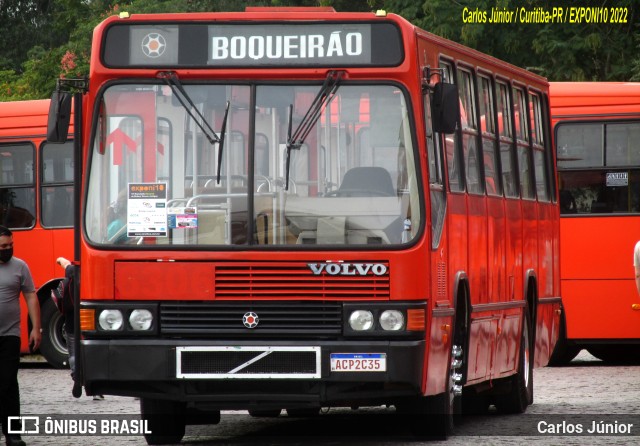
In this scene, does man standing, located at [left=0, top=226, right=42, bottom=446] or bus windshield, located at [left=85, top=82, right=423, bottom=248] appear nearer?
bus windshield, located at [left=85, top=82, right=423, bottom=248]

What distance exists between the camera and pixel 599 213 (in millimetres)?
21844

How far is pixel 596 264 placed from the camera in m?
21.8

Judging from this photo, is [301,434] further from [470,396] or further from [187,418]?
[470,396]

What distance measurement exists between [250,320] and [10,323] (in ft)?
7.35

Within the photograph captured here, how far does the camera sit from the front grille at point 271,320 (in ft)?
37.5

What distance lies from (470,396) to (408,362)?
4791mm

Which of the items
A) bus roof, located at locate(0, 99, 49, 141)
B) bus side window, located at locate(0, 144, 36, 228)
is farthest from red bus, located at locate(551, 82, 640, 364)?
bus side window, located at locate(0, 144, 36, 228)

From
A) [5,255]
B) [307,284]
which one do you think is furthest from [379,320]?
[5,255]

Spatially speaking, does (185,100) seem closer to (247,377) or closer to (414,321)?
(247,377)

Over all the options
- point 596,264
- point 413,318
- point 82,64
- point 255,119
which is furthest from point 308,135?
point 82,64

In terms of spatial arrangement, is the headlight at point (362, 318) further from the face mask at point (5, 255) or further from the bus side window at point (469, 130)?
the face mask at point (5, 255)

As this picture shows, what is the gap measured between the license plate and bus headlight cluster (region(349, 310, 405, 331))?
180mm

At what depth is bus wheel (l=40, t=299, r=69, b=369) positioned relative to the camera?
22.2 meters

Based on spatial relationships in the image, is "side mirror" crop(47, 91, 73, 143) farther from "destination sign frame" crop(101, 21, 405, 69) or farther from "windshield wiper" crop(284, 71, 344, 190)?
"windshield wiper" crop(284, 71, 344, 190)
